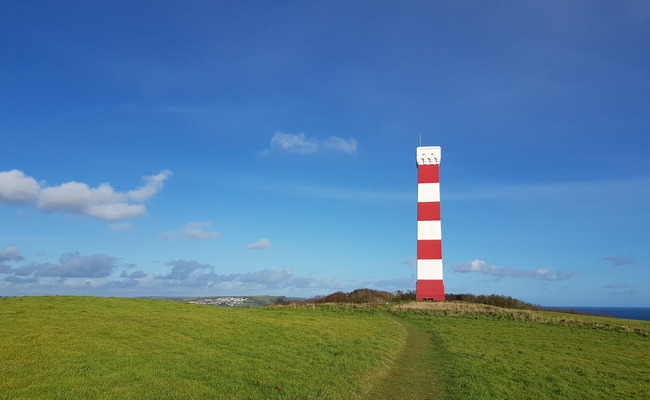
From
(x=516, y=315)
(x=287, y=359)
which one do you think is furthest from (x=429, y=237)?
(x=287, y=359)

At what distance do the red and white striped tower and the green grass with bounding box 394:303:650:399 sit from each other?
23.2 ft

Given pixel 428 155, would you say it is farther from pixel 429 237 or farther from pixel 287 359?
pixel 287 359

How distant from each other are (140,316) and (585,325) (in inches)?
1145

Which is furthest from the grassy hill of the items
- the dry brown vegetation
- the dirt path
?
the dry brown vegetation

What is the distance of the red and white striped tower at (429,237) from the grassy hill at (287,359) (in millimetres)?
12823

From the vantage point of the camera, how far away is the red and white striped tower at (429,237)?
40.7 metres

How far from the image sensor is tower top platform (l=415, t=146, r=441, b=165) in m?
42.2

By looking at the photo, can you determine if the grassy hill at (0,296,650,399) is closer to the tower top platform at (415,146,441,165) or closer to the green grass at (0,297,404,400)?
the green grass at (0,297,404,400)

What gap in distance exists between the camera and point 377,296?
49.6 metres

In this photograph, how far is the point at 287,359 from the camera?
52.3ft

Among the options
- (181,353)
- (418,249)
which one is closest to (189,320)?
(181,353)

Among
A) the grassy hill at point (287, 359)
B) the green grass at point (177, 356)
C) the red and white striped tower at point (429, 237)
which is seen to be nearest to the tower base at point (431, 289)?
the red and white striped tower at point (429, 237)

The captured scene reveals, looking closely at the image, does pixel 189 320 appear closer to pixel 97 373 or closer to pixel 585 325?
pixel 97 373

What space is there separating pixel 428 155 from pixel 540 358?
26.4 meters
